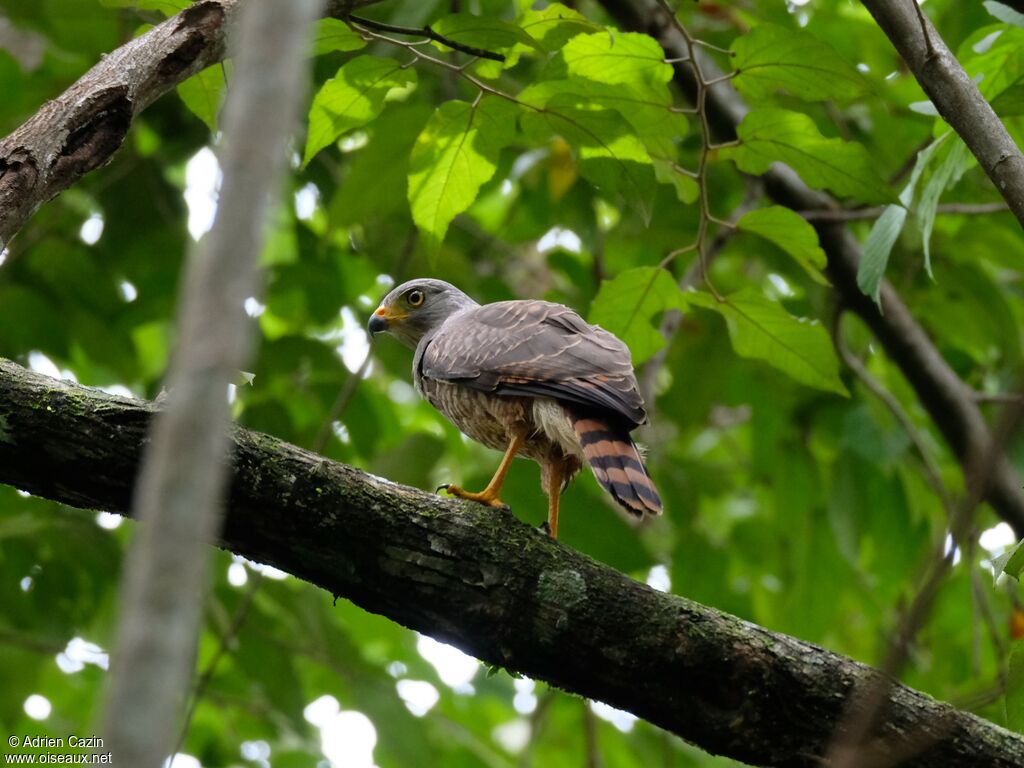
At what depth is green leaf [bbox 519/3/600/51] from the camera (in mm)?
3562

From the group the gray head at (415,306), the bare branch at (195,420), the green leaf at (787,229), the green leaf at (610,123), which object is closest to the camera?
the bare branch at (195,420)

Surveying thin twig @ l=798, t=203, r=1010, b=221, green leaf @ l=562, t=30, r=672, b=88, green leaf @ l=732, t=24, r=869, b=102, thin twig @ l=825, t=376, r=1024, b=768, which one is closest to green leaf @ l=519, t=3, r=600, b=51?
green leaf @ l=562, t=30, r=672, b=88

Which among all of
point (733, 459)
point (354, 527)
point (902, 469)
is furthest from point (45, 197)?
point (733, 459)

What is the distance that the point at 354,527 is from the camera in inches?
117

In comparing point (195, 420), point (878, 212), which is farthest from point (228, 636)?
point (195, 420)

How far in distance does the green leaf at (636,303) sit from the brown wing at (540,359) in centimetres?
7

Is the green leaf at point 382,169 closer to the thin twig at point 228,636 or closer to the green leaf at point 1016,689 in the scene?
the thin twig at point 228,636

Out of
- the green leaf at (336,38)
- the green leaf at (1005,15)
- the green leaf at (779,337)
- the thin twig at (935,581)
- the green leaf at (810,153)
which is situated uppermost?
the thin twig at (935,581)

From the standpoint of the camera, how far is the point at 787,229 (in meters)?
3.97

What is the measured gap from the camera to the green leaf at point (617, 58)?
11.8ft

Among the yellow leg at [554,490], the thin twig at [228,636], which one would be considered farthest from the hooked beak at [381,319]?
the yellow leg at [554,490]

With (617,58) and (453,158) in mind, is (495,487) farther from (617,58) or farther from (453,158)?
(617,58)

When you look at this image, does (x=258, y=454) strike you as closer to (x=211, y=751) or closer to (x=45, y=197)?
(x=45, y=197)

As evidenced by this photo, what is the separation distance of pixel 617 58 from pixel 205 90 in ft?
4.47
